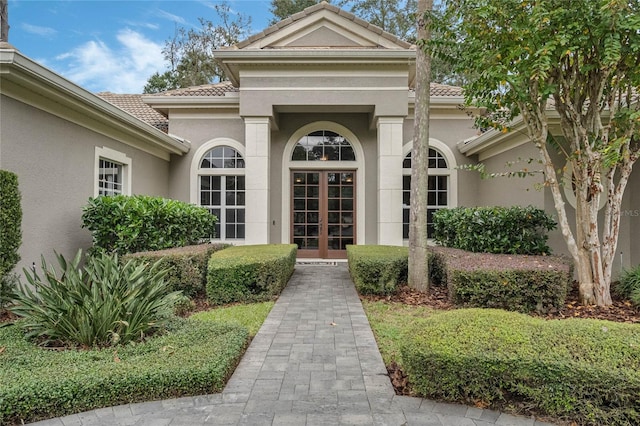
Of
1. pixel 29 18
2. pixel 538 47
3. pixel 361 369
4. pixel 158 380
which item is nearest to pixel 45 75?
pixel 29 18

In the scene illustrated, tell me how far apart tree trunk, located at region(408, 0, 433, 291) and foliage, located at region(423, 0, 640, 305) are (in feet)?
2.06

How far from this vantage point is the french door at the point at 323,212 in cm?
1109

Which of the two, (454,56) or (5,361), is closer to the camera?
(5,361)

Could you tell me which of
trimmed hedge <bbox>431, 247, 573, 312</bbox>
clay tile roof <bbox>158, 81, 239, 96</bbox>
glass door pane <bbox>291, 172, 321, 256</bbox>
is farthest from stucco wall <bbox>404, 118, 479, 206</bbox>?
trimmed hedge <bbox>431, 247, 573, 312</bbox>

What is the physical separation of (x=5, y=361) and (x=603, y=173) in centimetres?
804

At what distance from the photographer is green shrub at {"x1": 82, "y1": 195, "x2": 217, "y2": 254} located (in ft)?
23.2

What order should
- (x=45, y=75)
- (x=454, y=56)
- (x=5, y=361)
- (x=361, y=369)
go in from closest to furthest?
(x=5, y=361) → (x=361, y=369) → (x=45, y=75) → (x=454, y=56)

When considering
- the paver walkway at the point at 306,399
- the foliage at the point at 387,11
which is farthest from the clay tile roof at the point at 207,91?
the foliage at the point at 387,11

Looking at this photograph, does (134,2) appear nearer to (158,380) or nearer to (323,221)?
(323,221)

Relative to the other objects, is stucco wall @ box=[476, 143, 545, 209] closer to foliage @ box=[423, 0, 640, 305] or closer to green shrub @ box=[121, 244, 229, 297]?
foliage @ box=[423, 0, 640, 305]

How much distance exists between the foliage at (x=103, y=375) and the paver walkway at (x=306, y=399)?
0.09 metres

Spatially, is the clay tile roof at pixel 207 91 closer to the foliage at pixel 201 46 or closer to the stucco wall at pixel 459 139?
the stucco wall at pixel 459 139

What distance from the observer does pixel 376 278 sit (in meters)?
6.59

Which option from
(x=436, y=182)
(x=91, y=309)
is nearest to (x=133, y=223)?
(x=91, y=309)
